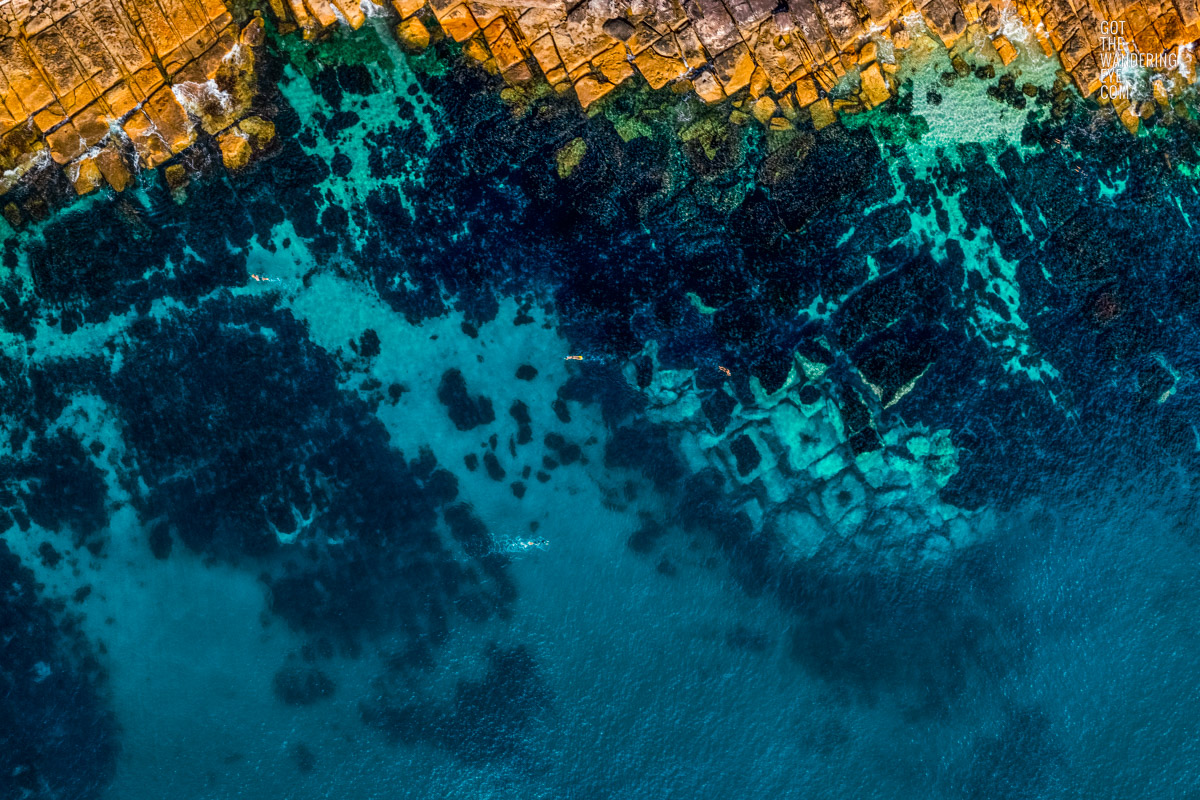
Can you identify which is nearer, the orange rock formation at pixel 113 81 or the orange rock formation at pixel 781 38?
the orange rock formation at pixel 113 81

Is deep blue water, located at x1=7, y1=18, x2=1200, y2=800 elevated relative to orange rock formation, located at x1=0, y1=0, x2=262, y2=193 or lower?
lower

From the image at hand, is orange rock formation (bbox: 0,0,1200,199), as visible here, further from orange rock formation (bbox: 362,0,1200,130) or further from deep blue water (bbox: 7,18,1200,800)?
deep blue water (bbox: 7,18,1200,800)

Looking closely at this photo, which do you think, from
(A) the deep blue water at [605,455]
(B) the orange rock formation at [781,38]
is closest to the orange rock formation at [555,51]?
(B) the orange rock formation at [781,38]

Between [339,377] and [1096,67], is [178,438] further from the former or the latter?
[1096,67]

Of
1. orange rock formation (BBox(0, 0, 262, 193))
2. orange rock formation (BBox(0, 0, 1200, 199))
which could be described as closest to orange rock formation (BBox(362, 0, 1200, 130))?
orange rock formation (BBox(0, 0, 1200, 199))

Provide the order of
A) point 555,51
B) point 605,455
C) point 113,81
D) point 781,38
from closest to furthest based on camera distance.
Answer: point 113,81 → point 555,51 → point 781,38 → point 605,455

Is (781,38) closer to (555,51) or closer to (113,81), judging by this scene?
(555,51)

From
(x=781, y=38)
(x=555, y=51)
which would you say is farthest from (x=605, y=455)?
(x=781, y=38)

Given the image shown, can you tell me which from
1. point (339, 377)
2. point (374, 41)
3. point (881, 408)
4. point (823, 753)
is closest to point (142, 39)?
point (374, 41)

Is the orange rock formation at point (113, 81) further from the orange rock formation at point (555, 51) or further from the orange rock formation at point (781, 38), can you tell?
the orange rock formation at point (781, 38)
